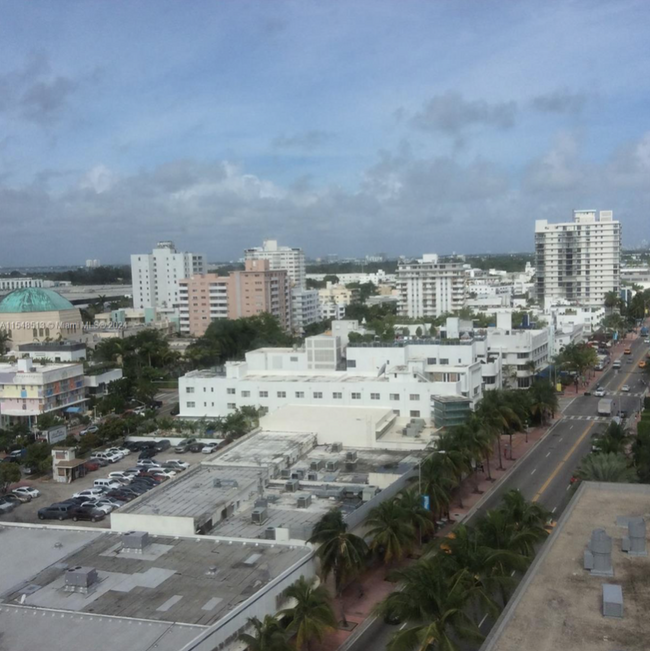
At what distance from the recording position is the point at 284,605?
73.3 ft

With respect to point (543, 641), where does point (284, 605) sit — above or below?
below

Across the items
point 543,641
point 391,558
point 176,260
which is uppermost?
point 176,260

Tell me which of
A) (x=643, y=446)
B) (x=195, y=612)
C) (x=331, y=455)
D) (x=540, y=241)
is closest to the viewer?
(x=195, y=612)

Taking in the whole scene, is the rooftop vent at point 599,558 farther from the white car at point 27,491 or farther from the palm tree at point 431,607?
the white car at point 27,491

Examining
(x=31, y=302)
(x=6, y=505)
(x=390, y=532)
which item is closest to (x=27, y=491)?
(x=6, y=505)

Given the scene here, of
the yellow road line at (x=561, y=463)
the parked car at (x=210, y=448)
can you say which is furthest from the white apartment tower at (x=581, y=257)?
the parked car at (x=210, y=448)

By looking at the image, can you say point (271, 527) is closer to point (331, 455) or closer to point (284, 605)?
point (284, 605)

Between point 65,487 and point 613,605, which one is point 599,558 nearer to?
point 613,605

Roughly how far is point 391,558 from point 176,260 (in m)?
123

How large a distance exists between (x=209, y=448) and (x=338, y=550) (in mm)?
23386

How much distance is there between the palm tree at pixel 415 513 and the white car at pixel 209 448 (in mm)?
20246

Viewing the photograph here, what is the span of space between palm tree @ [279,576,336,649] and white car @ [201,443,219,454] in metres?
25.5

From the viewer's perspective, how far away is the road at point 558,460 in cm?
2419

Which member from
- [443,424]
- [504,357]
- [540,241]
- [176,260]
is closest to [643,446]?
[443,424]
